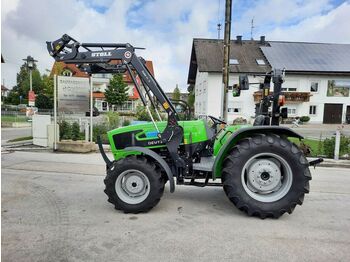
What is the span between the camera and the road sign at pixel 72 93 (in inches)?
381

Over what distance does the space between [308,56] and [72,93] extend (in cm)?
3027

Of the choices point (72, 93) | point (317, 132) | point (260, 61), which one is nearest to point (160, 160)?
point (72, 93)

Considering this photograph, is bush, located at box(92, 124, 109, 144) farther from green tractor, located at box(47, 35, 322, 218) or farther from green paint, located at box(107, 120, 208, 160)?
green tractor, located at box(47, 35, 322, 218)

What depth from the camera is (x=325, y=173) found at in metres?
7.22

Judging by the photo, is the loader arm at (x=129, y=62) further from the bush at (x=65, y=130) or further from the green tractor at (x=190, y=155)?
the bush at (x=65, y=130)

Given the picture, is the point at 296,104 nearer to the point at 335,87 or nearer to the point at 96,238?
the point at 335,87

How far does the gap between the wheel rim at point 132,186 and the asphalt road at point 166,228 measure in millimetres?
244

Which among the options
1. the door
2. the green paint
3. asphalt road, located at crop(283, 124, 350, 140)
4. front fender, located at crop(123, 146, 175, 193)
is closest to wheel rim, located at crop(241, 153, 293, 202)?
the green paint

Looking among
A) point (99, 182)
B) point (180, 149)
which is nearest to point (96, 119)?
point (99, 182)

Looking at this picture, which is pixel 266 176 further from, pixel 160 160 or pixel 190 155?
pixel 160 160

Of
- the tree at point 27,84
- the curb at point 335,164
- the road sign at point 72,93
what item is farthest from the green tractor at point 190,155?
the tree at point 27,84

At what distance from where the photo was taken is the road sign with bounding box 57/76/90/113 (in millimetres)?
9680

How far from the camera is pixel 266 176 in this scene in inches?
161

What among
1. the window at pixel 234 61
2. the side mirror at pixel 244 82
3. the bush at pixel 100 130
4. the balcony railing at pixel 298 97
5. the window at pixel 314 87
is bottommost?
the bush at pixel 100 130
